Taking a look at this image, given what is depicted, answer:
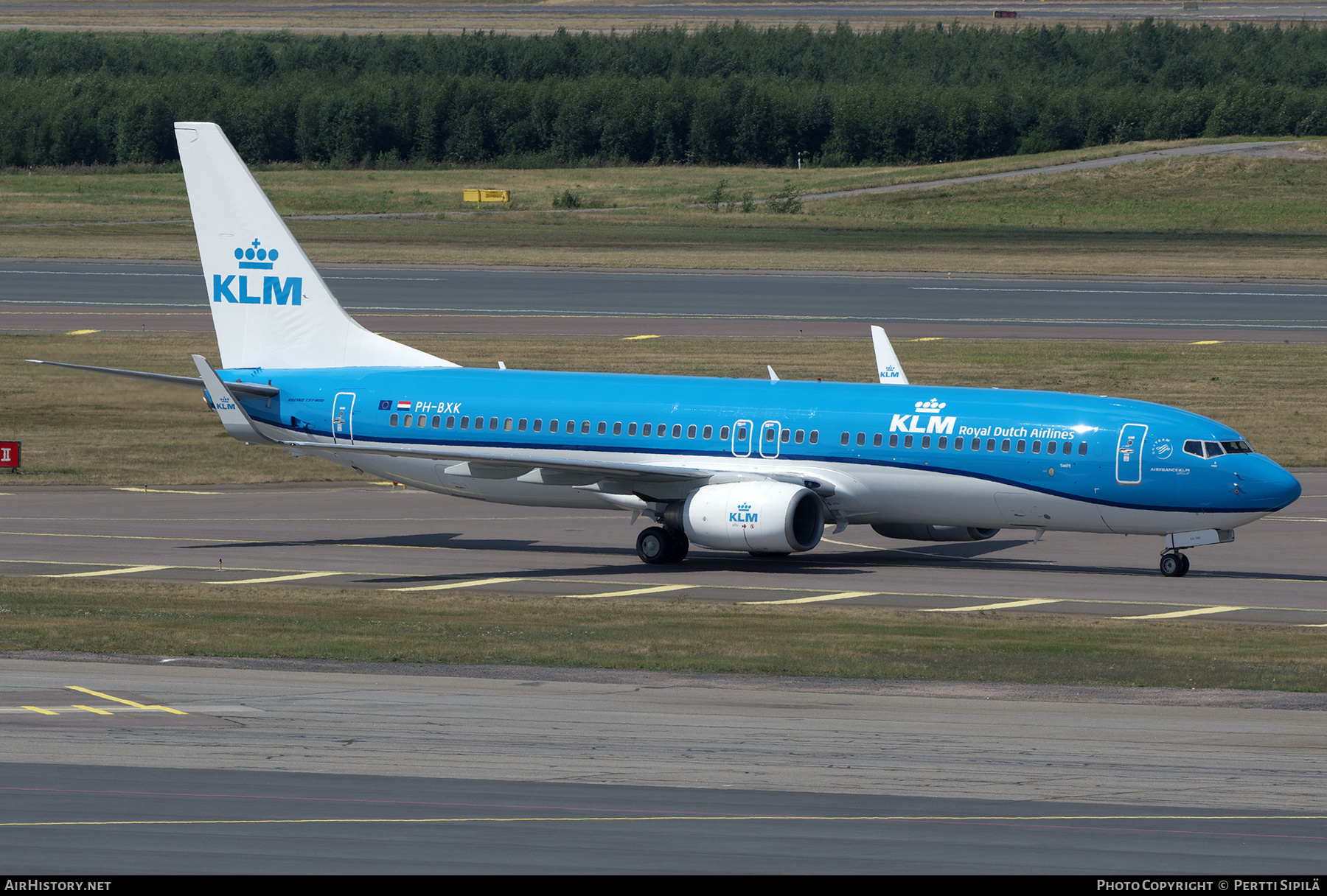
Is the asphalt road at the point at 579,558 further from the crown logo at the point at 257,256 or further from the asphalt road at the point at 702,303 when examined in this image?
the asphalt road at the point at 702,303

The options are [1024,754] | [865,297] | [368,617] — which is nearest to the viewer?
[1024,754]

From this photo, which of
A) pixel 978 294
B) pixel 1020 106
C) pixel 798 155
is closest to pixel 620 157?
pixel 798 155

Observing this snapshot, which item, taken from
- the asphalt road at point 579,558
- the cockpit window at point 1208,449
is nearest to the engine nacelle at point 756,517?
the asphalt road at point 579,558

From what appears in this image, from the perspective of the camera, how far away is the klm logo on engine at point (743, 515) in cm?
4250

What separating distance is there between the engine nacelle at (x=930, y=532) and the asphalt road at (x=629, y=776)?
15.4 m

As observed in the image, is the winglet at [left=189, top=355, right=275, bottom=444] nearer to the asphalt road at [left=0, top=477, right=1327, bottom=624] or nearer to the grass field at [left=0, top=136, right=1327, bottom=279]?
the asphalt road at [left=0, top=477, right=1327, bottom=624]

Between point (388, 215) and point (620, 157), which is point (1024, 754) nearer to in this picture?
point (388, 215)

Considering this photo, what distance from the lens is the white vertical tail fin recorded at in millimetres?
49094

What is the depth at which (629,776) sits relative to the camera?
2272 cm

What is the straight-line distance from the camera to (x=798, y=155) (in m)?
199

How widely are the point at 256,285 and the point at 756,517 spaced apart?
15.2 meters

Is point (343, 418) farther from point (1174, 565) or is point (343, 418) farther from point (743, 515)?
point (1174, 565)

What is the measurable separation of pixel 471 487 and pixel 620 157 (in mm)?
155891

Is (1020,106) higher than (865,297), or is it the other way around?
(1020,106)
